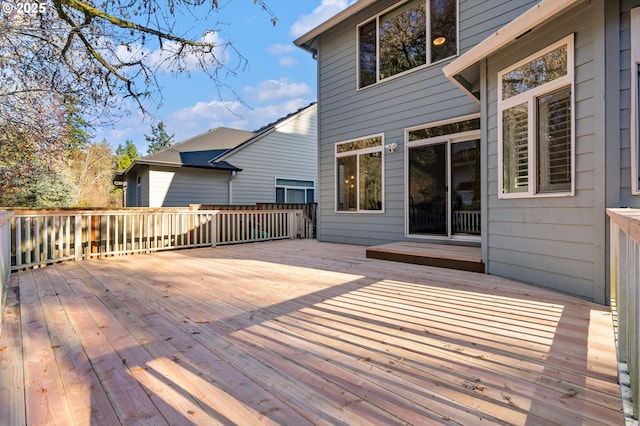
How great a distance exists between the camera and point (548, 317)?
238 cm

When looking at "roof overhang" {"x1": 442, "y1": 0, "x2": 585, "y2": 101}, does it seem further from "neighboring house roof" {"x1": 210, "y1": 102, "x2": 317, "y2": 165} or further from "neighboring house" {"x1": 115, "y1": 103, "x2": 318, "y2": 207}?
"neighboring house roof" {"x1": 210, "y1": 102, "x2": 317, "y2": 165}

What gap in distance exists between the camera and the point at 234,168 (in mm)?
10398

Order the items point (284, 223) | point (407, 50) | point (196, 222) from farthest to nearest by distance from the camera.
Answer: point (284, 223)
point (196, 222)
point (407, 50)

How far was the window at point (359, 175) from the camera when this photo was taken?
6.43 meters

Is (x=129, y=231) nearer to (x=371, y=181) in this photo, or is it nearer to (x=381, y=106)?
(x=371, y=181)

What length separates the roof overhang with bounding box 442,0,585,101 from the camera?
2.80m

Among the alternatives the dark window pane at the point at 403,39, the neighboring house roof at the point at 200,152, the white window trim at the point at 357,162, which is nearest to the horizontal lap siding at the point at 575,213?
the dark window pane at the point at 403,39

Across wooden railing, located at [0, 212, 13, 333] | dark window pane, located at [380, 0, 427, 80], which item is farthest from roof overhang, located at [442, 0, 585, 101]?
wooden railing, located at [0, 212, 13, 333]

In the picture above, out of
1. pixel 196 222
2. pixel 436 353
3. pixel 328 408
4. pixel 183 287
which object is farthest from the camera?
pixel 196 222

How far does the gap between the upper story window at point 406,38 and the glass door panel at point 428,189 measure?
1642 millimetres

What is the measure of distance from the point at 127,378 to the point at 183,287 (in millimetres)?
1968

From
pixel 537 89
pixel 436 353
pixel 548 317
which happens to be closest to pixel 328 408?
pixel 436 353

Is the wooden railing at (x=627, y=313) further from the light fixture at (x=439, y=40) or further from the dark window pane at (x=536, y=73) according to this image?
the light fixture at (x=439, y=40)

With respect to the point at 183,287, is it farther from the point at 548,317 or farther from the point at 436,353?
the point at 548,317
